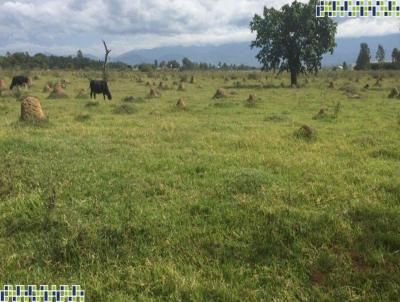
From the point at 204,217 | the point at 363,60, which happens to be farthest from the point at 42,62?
the point at 204,217

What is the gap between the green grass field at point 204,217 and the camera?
5.09 metres

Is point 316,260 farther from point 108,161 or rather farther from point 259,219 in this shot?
point 108,161

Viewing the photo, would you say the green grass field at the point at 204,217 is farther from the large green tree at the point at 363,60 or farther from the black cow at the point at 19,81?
the large green tree at the point at 363,60

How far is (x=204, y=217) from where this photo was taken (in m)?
6.59

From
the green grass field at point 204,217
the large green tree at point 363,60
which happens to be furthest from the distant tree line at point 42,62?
the green grass field at point 204,217

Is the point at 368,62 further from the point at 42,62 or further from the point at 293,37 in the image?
the point at 42,62

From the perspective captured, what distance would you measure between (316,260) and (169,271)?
194cm

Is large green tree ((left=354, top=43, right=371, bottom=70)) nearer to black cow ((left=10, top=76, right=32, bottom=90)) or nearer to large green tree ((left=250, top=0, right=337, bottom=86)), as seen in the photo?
large green tree ((left=250, top=0, right=337, bottom=86))

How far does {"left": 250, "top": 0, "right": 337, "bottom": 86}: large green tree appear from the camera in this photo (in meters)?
38.7

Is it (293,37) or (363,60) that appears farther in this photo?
(363,60)

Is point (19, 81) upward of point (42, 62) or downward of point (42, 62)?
downward

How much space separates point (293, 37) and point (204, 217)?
36.1m

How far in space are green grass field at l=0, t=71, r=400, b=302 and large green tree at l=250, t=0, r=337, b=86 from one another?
29634mm

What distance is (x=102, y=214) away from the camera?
665 cm
